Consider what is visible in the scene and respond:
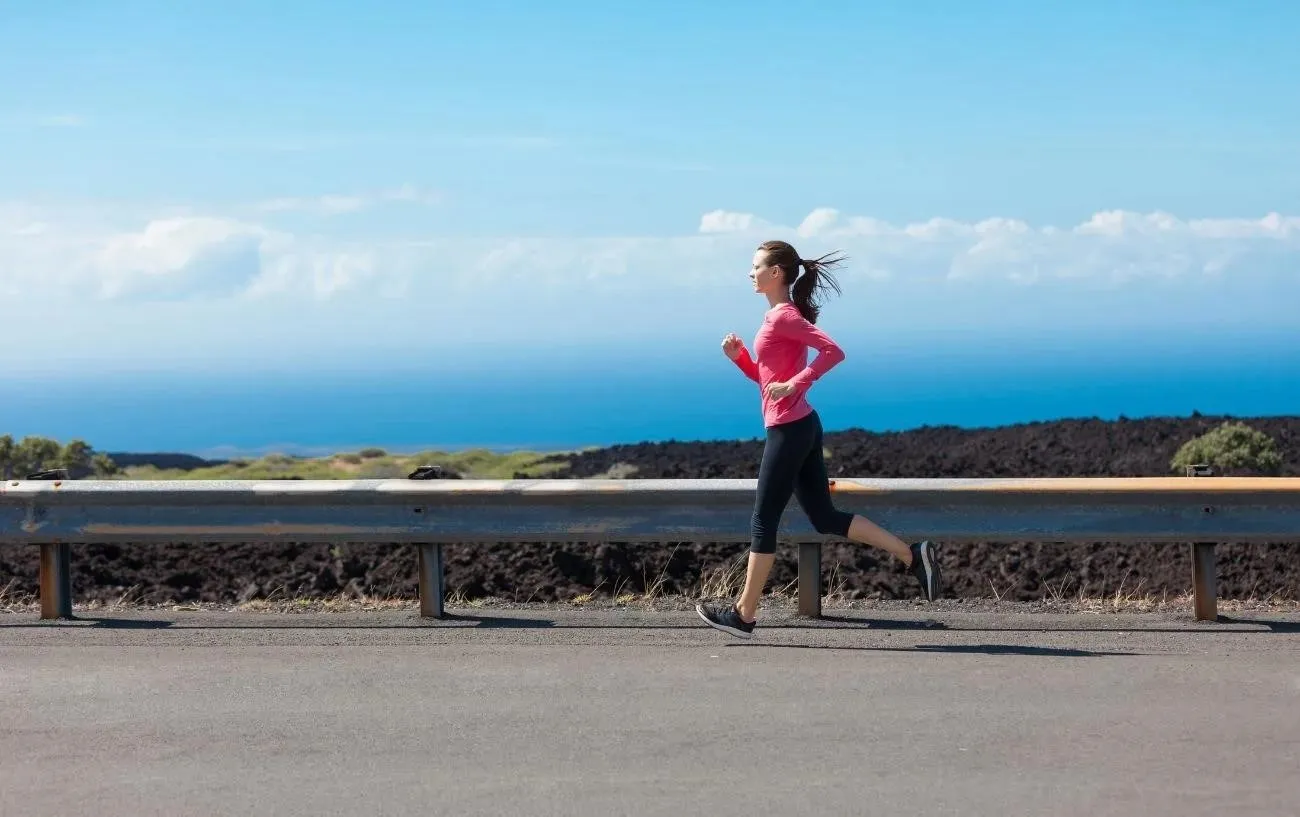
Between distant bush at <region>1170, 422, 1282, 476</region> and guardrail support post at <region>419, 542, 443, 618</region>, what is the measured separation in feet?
26.1

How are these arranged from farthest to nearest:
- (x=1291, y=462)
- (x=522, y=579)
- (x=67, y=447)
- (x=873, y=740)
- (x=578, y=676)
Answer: (x=67, y=447) → (x=1291, y=462) → (x=522, y=579) → (x=578, y=676) → (x=873, y=740)

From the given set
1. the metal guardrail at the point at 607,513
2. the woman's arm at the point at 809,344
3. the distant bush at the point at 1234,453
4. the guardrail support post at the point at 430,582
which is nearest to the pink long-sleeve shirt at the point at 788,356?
the woman's arm at the point at 809,344

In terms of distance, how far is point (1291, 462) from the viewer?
1473 cm

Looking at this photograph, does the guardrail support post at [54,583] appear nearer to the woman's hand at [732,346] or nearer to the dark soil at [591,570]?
the dark soil at [591,570]

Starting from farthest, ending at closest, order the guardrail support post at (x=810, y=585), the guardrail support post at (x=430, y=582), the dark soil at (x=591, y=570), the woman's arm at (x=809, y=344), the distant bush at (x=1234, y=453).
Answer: the distant bush at (x=1234, y=453), the dark soil at (x=591, y=570), the guardrail support post at (x=430, y=582), the guardrail support post at (x=810, y=585), the woman's arm at (x=809, y=344)

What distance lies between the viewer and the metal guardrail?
Answer: 8.22m

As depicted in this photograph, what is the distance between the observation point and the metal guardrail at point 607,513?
8.22 m

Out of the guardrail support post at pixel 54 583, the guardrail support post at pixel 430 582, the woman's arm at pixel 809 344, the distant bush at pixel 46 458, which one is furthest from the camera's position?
the distant bush at pixel 46 458

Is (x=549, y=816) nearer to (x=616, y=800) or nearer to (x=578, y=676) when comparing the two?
(x=616, y=800)

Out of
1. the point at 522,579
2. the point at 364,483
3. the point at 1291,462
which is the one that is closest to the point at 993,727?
the point at 364,483

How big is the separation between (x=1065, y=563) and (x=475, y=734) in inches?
239

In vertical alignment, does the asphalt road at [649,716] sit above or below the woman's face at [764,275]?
below

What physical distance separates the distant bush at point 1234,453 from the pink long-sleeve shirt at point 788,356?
24.2 ft

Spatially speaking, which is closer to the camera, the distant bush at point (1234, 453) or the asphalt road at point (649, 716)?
the asphalt road at point (649, 716)
